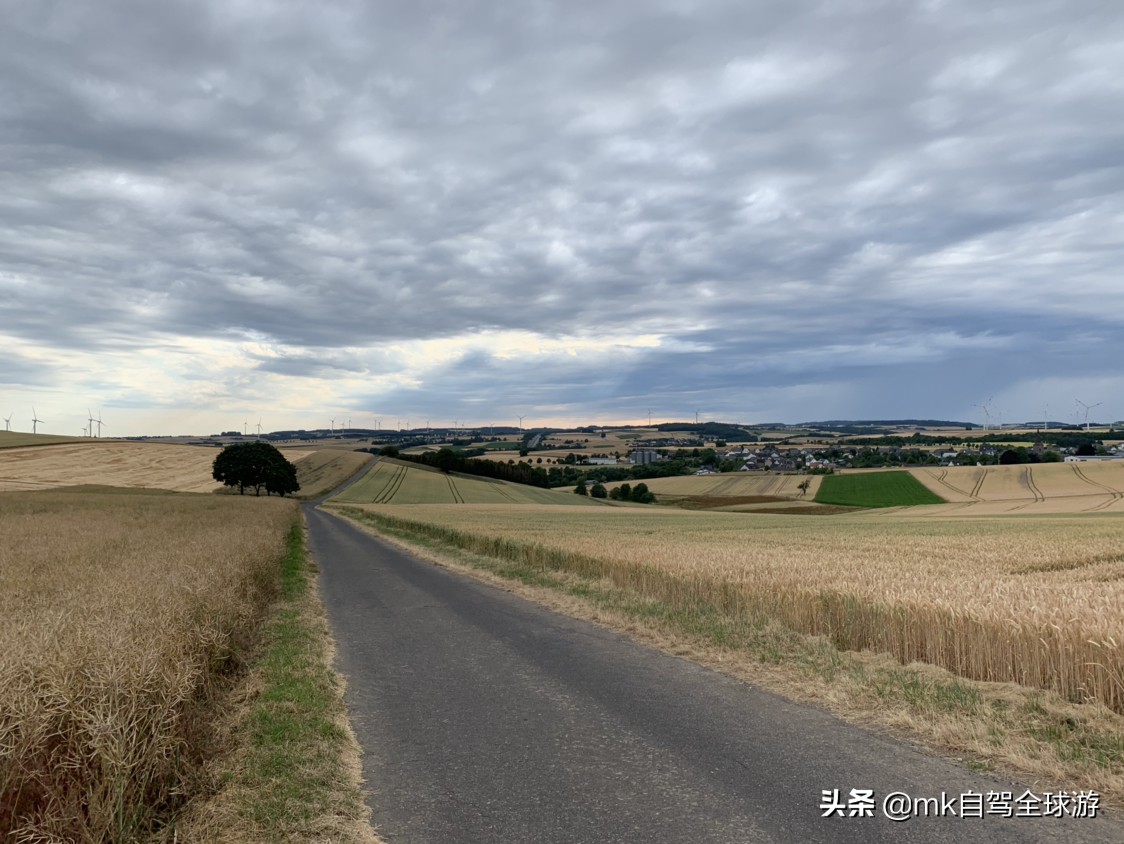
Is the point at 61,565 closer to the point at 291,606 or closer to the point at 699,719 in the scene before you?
the point at 291,606

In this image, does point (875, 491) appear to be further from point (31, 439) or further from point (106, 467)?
point (31, 439)

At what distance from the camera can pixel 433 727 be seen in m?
7.70

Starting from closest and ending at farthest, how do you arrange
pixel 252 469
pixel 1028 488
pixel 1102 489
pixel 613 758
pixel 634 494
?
pixel 613 758 → pixel 1102 489 → pixel 1028 488 → pixel 252 469 → pixel 634 494

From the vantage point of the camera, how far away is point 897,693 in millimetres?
8203

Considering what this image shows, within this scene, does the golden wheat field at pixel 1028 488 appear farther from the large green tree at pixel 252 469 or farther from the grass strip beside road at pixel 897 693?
the large green tree at pixel 252 469

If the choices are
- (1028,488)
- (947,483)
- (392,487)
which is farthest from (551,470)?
(1028,488)

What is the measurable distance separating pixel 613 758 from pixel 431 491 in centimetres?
9984

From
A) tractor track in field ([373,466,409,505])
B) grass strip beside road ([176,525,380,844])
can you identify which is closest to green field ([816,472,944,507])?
tractor track in field ([373,466,409,505])

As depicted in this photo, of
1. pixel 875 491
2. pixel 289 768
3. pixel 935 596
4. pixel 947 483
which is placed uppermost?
pixel 935 596

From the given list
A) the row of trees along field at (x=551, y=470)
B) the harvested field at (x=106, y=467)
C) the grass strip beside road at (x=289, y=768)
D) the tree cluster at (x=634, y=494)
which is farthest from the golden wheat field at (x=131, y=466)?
the grass strip beside road at (x=289, y=768)

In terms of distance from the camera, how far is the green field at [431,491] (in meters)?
96.1

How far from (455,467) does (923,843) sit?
143344 mm

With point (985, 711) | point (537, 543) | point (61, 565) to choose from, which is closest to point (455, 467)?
point (537, 543)

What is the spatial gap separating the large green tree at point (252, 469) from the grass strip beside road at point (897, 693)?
9481cm
